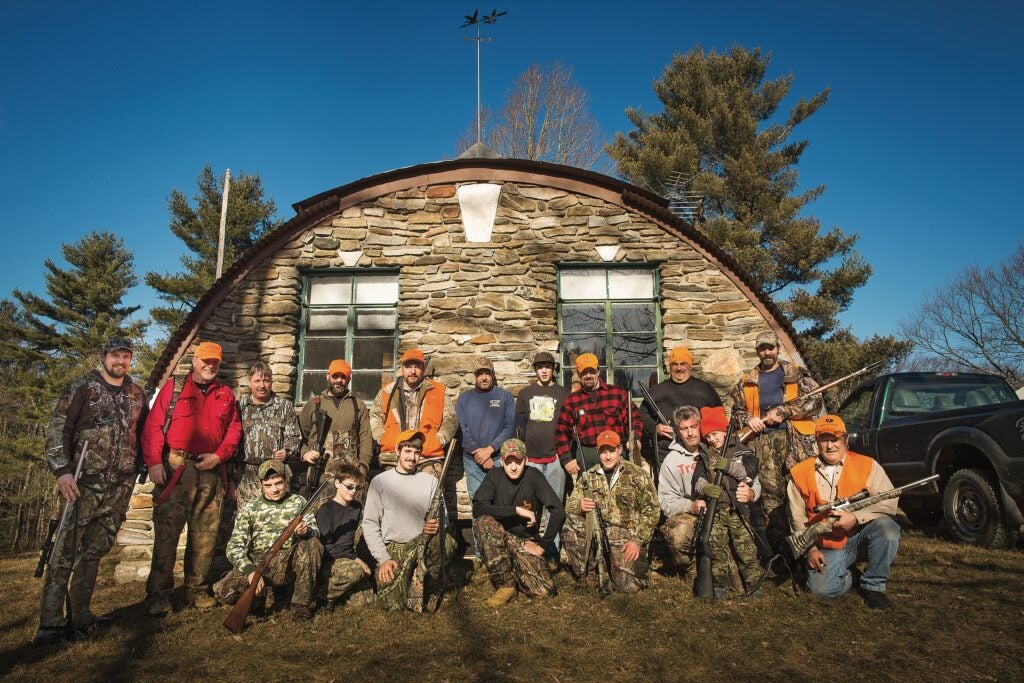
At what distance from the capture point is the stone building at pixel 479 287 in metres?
6.89

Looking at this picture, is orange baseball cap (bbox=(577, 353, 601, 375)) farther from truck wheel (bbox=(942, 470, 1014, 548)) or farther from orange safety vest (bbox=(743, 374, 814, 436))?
truck wheel (bbox=(942, 470, 1014, 548))

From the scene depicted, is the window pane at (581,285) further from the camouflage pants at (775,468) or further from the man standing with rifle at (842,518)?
the man standing with rifle at (842,518)

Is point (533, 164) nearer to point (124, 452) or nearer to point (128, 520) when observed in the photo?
point (124, 452)

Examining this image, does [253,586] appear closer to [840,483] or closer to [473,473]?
[473,473]

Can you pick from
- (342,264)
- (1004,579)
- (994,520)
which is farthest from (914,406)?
(342,264)

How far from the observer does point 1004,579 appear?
4496 mm

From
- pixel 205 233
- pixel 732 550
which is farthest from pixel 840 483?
pixel 205 233

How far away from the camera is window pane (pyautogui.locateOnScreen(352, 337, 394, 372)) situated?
277 inches

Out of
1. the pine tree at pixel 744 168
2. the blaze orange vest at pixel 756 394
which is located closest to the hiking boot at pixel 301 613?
the blaze orange vest at pixel 756 394

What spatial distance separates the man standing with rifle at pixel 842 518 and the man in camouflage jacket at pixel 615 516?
1122 millimetres

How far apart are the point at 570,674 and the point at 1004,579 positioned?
3.76 m

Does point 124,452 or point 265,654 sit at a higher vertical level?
point 124,452

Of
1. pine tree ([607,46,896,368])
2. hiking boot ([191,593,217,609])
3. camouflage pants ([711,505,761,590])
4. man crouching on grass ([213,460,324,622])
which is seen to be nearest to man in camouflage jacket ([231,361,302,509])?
man crouching on grass ([213,460,324,622])

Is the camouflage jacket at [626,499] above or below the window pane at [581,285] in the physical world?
below
